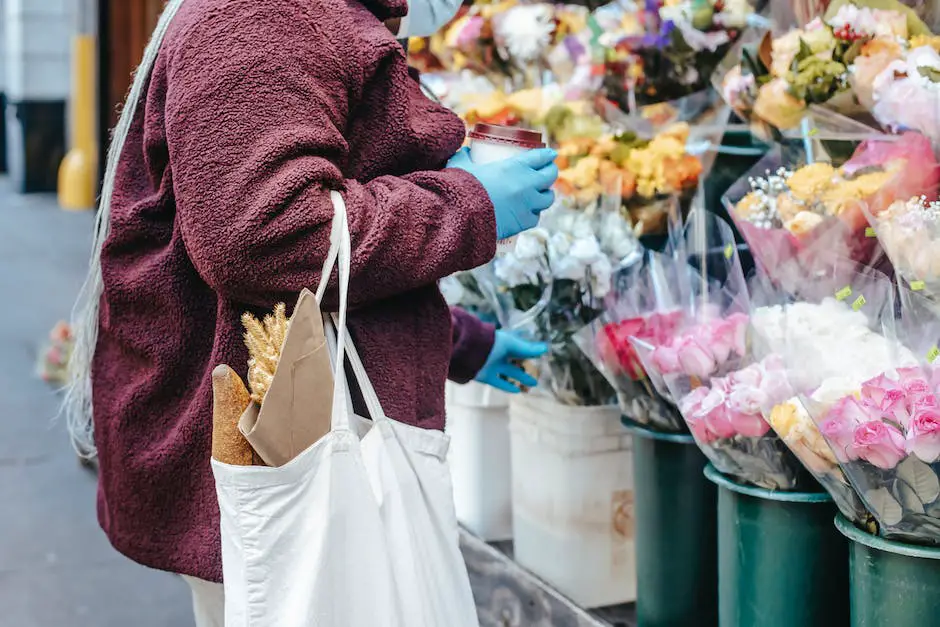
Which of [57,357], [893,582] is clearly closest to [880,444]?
[893,582]

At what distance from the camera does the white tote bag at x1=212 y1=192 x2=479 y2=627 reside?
1457 mm

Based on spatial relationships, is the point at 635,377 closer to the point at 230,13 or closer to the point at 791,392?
the point at 791,392

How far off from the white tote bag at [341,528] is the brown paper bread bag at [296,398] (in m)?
0.02

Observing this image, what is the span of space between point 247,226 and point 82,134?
12.1 meters

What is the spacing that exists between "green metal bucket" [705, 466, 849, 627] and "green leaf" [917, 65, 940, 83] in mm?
703

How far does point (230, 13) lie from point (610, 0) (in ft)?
6.89

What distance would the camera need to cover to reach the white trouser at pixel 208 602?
5.90 feet

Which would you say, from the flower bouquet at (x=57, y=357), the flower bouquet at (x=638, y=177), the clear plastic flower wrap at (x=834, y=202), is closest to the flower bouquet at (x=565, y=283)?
the flower bouquet at (x=638, y=177)

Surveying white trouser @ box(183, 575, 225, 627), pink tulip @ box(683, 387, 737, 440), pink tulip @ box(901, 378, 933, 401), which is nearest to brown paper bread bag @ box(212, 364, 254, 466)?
white trouser @ box(183, 575, 225, 627)

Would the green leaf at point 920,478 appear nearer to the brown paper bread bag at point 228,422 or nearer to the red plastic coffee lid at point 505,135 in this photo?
the red plastic coffee lid at point 505,135

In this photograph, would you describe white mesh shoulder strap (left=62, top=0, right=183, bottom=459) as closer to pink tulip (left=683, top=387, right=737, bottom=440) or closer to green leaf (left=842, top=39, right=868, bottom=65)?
pink tulip (left=683, top=387, right=737, bottom=440)

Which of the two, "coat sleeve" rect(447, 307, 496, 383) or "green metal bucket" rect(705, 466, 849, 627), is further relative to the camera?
"coat sleeve" rect(447, 307, 496, 383)

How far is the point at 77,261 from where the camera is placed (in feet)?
33.5

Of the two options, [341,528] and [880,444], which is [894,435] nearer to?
[880,444]
